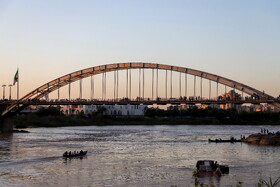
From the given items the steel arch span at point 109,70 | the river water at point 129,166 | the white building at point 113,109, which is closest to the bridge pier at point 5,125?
the steel arch span at point 109,70

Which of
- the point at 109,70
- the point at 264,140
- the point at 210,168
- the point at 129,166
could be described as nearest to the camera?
the point at 210,168

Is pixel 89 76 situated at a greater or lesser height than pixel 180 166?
greater

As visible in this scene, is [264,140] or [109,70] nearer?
[264,140]

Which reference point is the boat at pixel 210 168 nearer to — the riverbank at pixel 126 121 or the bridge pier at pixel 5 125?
the bridge pier at pixel 5 125

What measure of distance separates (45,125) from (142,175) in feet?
278

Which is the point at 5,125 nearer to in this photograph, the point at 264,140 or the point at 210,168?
the point at 264,140

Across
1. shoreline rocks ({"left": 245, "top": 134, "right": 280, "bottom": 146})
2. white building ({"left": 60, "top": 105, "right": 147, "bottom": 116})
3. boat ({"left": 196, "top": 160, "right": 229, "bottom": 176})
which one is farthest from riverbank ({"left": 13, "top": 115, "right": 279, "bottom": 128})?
boat ({"left": 196, "top": 160, "right": 229, "bottom": 176})

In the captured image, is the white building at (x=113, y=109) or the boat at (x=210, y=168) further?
the white building at (x=113, y=109)

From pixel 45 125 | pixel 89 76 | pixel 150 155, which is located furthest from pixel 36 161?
pixel 45 125

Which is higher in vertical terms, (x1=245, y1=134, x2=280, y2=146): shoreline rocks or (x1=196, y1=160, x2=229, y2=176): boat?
(x1=245, y1=134, x2=280, y2=146): shoreline rocks

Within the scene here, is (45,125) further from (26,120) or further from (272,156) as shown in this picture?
(272,156)

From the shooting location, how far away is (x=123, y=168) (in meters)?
33.2

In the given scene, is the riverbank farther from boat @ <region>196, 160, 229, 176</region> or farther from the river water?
boat @ <region>196, 160, 229, 176</region>

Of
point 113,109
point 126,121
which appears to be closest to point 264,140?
point 126,121
